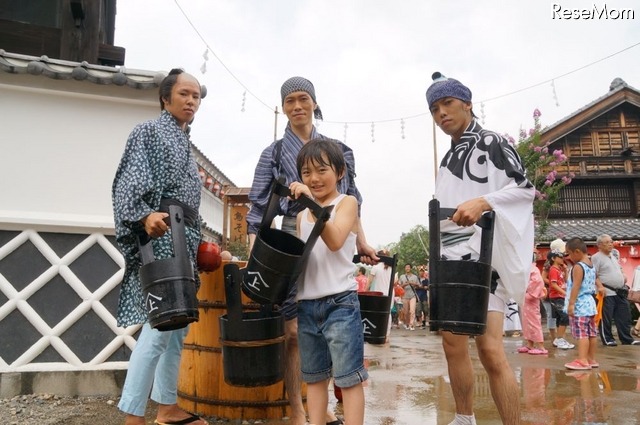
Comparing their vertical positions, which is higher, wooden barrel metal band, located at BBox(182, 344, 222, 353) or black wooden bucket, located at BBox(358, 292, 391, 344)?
black wooden bucket, located at BBox(358, 292, 391, 344)

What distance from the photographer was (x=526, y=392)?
4387 mm

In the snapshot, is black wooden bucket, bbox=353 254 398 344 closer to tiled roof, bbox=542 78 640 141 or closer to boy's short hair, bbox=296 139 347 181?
boy's short hair, bbox=296 139 347 181

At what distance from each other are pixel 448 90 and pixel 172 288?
1.86 metres

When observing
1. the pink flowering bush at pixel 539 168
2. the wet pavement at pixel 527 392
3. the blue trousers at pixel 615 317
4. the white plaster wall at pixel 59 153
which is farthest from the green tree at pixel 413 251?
the white plaster wall at pixel 59 153

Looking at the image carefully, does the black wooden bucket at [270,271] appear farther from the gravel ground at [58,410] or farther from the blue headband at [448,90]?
the gravel ground at [58,410]

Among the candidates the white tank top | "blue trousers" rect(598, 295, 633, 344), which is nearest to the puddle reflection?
the white tank top

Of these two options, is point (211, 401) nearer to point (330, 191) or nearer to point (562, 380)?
point (330, 191)

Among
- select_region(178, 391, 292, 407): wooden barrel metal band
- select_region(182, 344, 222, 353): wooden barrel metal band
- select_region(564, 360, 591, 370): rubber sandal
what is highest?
select_region(182, 344, 222, 353): wooden barrel metal band

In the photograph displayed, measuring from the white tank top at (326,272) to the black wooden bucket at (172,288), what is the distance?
56cm

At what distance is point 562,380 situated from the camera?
504 centimetres

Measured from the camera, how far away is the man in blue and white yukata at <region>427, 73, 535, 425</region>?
8.12 ft

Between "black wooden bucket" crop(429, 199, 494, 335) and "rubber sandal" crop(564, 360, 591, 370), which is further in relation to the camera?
"rubber sandal" crop(564, 360, 591, 370)

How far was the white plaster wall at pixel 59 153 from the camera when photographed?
13.6 feet

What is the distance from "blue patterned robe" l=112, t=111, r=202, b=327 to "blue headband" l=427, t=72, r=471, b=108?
4.99 ft
